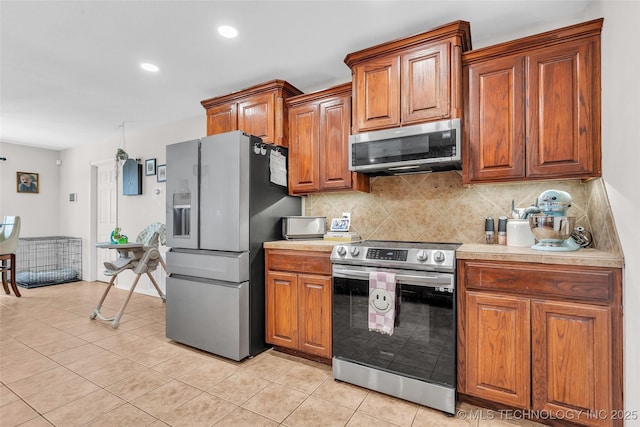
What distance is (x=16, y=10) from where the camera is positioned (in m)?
Answer: 2.04

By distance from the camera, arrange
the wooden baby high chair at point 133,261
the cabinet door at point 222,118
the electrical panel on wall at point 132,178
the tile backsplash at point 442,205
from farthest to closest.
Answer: the electrical panel on wall at point 132,178, the wooden baby high chair at point 133,261, the cabinet door at point 222,118, the tile backsplash at point 442,205

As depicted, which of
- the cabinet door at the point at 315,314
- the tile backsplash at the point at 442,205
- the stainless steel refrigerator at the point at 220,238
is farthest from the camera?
the stainless steel refrigerator at the point at 220,238

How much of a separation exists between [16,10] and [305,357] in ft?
10.4

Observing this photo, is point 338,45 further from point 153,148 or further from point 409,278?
point 153,148

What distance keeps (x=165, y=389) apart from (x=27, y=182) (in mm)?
6037

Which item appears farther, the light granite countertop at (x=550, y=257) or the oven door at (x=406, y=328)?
the oven door at (x=406, y=328)

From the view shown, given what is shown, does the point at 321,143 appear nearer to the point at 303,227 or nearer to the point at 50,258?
the point at 303,227

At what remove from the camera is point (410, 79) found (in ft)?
7.45

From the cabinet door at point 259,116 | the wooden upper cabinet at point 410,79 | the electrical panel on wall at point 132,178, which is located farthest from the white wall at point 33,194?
the wooden upper cabinet at point 410,79

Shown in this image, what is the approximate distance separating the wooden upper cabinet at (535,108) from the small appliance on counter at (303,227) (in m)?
1.32

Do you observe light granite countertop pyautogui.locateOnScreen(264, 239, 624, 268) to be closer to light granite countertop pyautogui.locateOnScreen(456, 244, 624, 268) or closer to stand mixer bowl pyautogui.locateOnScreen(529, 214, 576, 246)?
light granite countertop pyautogui.locateOnScreen(456, 244, 624, 268)

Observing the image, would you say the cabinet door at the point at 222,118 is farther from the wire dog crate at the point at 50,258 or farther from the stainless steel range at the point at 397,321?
the wire dog crate at the point at 50,258

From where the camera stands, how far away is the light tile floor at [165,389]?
179 centimetres

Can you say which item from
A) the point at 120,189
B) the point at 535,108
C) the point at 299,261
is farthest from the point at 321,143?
the point at 120,189
